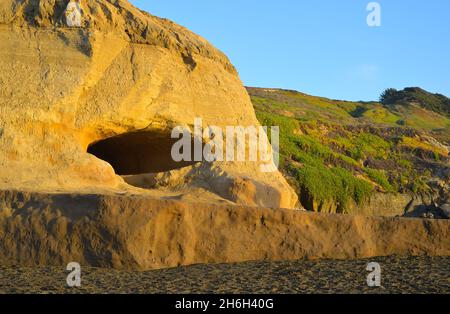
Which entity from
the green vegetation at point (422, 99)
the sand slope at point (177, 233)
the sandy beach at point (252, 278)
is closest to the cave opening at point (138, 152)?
the sand slope at point (177, 233)

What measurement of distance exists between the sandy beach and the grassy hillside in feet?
29.0

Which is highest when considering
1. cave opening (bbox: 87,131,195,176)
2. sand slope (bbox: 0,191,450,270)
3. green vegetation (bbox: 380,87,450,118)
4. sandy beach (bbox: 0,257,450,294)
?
green vegetation (bbox: 380,87,450,118)

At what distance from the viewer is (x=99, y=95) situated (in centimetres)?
855

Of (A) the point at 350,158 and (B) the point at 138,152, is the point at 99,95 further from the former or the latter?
(A) the point at 350,158

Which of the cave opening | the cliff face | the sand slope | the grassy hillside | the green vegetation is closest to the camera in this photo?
the sand slope

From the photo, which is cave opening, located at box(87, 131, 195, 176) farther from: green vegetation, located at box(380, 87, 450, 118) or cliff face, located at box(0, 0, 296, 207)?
green vegetation, located at box(380, 87, 450, 118)

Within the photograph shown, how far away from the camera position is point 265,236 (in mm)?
6844

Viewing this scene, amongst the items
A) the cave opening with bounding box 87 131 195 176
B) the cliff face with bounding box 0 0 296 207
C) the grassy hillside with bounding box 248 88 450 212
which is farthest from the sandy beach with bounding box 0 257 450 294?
the grassy hillside with bounding box 248 88 450 212

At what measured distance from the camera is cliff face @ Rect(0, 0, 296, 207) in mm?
7840

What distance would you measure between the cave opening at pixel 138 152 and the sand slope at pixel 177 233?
3.14 meters

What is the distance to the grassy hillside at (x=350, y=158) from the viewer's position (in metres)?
15.9

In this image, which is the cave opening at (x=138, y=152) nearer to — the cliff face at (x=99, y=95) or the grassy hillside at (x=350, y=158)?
the cliff face at (x=99, y=95)

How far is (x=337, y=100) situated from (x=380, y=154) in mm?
17148
